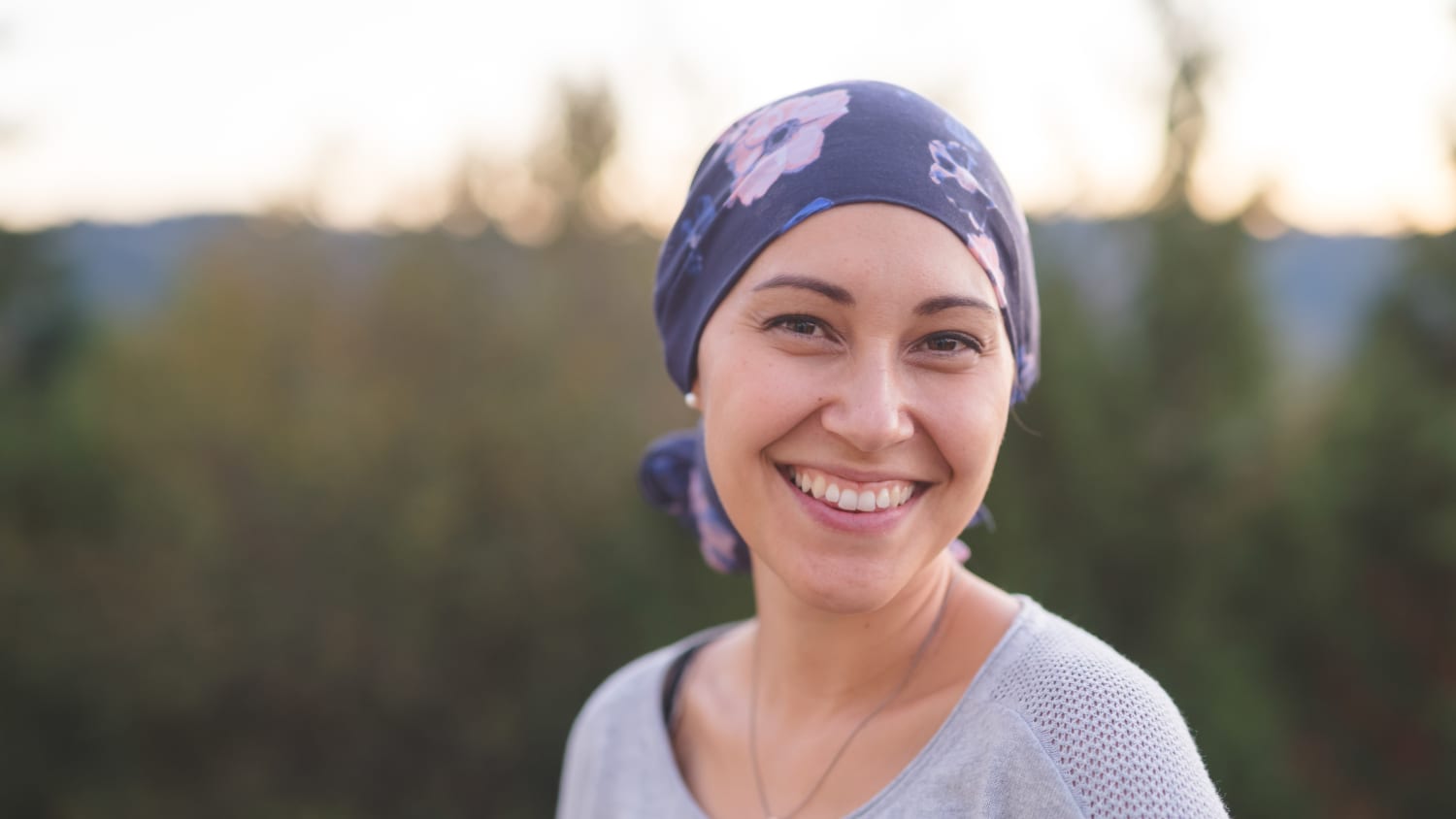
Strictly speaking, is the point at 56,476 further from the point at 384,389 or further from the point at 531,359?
the point at 531,359

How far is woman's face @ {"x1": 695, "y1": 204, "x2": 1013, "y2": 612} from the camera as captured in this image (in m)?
1.35

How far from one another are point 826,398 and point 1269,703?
17.3ft

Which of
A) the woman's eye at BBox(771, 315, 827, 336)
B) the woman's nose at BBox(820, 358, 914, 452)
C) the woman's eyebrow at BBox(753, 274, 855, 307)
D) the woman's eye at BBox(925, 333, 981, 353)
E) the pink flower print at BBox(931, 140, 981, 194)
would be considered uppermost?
the pink flower print at BBox(931, 140, 981, 194)

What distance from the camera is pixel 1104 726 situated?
1255 mm

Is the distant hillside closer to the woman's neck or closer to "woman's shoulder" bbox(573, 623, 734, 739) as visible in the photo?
"woman's shoulder" bbox(573, 623, 734, 739)

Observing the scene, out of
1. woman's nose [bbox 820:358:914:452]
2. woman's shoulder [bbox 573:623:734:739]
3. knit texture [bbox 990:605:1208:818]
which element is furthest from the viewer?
woman's shoulder [bbox 573:623:734:739]

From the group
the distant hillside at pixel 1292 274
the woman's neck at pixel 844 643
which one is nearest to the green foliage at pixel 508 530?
the distant hillside at pixel 1292 274

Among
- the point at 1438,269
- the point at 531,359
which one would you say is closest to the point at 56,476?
the point at 531,359

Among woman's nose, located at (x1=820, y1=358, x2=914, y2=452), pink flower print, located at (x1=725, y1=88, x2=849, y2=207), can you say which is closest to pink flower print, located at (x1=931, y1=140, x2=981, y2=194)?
pink flower print, located at (x1=725, y1=88, x2=849, y2=207)

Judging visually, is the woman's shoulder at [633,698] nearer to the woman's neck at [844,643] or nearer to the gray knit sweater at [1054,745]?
the woman's neck at [844,643]

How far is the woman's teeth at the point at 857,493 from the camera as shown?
4.54ft

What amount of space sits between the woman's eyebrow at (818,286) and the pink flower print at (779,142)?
0.44ft

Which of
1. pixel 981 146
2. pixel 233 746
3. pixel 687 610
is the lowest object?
pixel 233 746

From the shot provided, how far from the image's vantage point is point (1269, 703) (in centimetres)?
568
